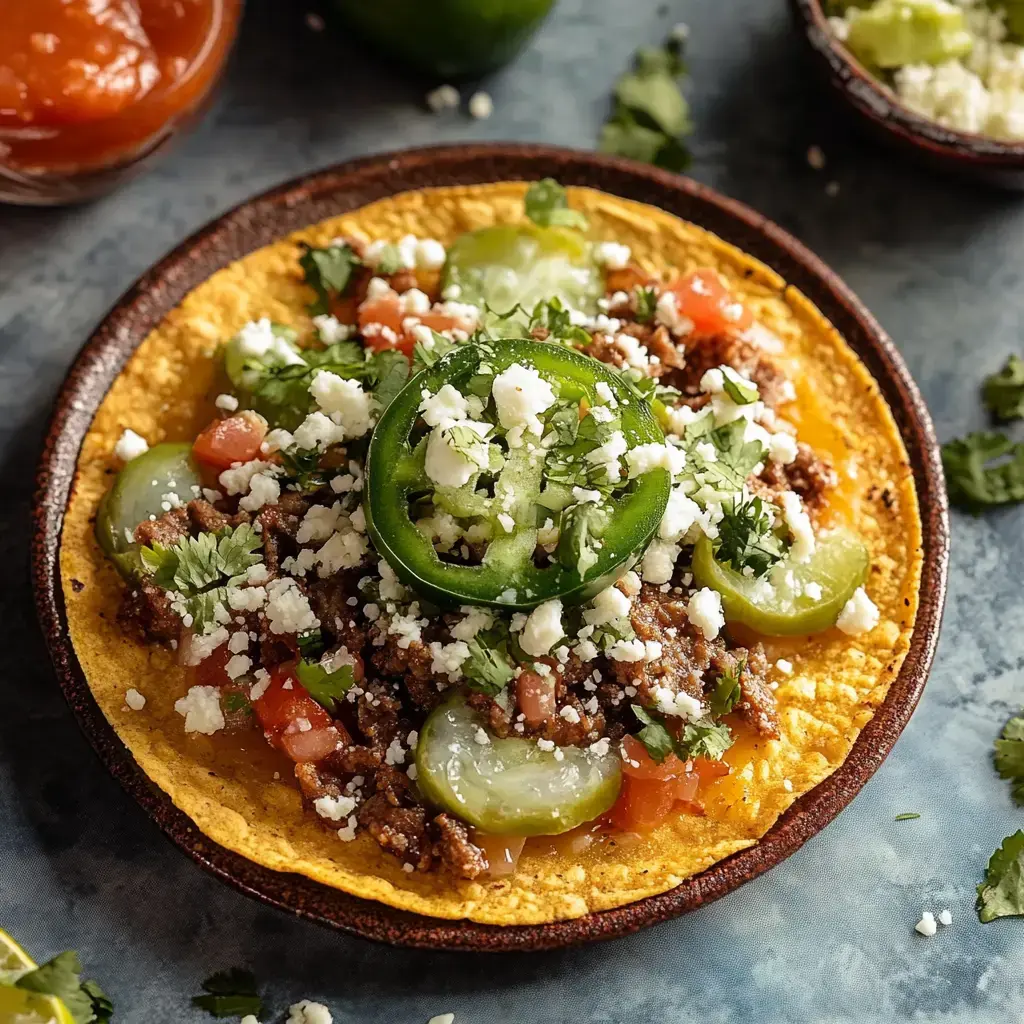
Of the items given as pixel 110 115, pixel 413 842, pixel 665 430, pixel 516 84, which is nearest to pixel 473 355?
pixel 665 430

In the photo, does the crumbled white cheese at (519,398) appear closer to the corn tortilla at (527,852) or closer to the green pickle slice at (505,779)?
the green pickle slice at (505,779)

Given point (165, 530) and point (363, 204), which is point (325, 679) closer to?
point (165, 530)

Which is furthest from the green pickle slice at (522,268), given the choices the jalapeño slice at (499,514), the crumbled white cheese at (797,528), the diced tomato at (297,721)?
the diced tomato at (297,721)

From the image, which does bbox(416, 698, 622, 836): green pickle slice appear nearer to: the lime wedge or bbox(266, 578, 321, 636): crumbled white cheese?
bbox(266, 578, 321, 636): crumbled white cheese

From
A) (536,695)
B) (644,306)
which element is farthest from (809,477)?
(536,695)

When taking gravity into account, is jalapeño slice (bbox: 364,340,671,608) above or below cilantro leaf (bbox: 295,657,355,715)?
above

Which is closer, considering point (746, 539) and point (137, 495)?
point (746, 539)

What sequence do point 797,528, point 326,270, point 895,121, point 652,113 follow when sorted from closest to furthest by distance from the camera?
1. point 797,528
2. point 326,270
3. point 895,121
4. point 652,113

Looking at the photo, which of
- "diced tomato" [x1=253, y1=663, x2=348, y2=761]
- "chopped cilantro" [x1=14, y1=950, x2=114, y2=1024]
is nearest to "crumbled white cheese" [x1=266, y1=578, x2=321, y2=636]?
"diced tomato" [x1=253, y1=663, x2=348, y2=761]
